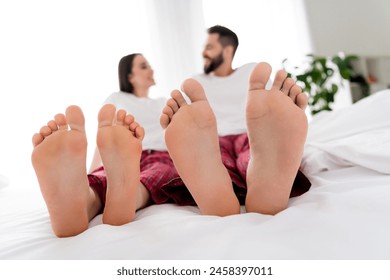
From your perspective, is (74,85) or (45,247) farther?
(74,85)

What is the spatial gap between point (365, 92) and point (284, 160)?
2484 millimetres

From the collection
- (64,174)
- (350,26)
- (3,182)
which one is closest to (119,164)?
(64,174)

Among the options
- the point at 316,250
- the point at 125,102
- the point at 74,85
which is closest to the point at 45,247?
the point at 316,250

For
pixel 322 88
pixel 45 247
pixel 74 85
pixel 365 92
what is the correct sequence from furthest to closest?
pixel 365 92
pixel 322 88
pixel 74 85
pixel 45 247

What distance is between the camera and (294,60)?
2.75m

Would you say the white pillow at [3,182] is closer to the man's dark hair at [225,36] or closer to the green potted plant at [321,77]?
the man's dark hair at [225,36]

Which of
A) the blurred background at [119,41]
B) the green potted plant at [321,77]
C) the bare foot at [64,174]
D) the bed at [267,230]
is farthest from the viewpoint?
the green potted plant at [321,77]

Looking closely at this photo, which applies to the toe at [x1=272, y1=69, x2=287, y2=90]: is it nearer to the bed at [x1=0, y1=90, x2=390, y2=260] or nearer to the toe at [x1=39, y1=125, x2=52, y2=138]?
the bed at [x1=0, y1=90, x2=390, y2=260]

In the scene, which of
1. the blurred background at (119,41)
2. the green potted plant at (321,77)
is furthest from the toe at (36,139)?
the green potted plant at (321,77)

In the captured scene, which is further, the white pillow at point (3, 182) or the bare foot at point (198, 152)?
the white pillow at point (3, 182)

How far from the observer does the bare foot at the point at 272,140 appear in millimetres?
610

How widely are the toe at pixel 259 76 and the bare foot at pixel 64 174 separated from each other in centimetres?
35

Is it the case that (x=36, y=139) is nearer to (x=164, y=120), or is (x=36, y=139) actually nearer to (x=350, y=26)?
(x=164, y=120)

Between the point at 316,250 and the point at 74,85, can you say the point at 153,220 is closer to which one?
the point at 316,250
